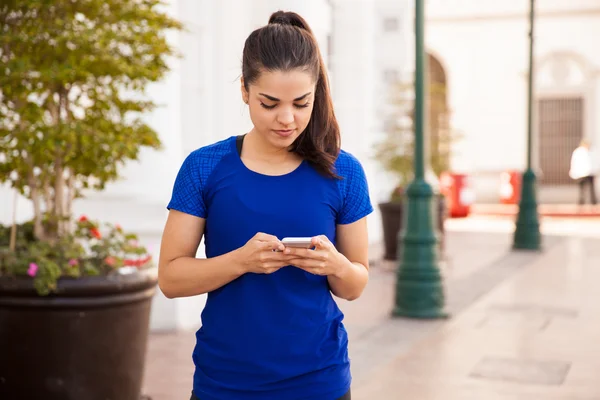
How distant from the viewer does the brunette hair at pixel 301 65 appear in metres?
2.15

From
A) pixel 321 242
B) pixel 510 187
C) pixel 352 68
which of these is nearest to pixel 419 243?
pixel 321 242

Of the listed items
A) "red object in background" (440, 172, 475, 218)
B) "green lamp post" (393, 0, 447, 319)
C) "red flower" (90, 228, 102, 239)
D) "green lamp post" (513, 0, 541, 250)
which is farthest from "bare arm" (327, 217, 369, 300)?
"red object in background" (440, 172, 475, 218)

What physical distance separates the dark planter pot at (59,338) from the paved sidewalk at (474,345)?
3.37 ft

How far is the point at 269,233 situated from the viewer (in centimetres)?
216

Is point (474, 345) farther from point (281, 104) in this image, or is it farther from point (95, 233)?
point (281, 104)

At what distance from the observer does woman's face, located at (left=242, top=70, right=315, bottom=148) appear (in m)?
2.14

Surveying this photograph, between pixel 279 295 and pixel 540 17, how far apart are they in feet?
83.3

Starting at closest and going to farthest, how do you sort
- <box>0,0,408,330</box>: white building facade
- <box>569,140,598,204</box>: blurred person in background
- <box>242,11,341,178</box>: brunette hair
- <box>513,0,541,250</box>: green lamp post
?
<box>242,11,341,178</box>: brunette hair < <box>0,0,408,330</box>: white building facade < <box>513,0,541,250</box>: green lamp post < <box>569,140,598,204</box>: blurred person in background

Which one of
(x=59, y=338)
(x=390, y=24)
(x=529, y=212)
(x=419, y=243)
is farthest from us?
(x=390, y=24)

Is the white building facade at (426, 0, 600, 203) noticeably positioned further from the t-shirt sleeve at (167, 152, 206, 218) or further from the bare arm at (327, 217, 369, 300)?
the t-shirt sleeve at (167, 152, 206, 218)

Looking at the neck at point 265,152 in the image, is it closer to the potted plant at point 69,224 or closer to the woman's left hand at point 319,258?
the woman's left hand at point 319,258

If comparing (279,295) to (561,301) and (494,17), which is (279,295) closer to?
(561,301)

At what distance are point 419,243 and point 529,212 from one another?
259 inches

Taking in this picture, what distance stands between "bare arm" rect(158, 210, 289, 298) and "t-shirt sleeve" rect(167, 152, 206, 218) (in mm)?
16
